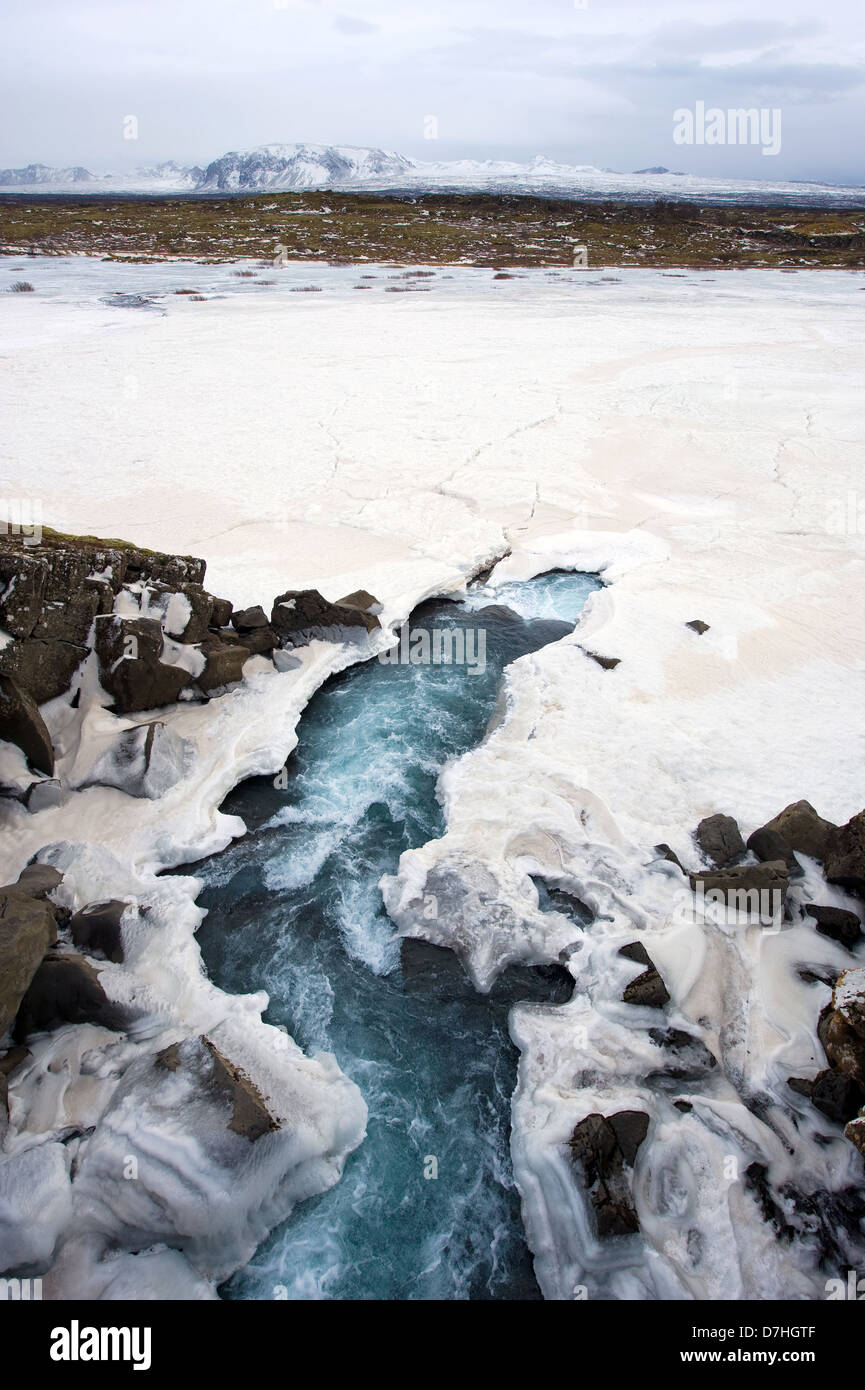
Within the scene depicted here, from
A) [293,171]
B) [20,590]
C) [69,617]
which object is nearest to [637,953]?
[69,617]

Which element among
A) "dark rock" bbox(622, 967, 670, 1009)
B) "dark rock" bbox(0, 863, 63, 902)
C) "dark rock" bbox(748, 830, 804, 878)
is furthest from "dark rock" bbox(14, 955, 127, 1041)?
"dark rock" bbox(748, 830, 804, 878)

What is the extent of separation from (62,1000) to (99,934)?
80cm

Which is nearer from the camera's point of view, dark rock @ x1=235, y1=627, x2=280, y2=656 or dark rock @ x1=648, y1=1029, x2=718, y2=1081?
dark rock @ x1=648, y1=1029, x2=718, y2=1081

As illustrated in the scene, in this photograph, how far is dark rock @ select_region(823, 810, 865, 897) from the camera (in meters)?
7.40

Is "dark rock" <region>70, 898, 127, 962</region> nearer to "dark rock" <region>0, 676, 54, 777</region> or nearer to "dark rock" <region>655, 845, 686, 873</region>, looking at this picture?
"dark rock" <region>0, 676, 54, 777</region>

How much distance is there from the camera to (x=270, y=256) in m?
51.4

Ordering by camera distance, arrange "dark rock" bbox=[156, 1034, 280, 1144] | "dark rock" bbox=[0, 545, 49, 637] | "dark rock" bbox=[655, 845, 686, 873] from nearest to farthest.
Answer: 1. "dark rock" bbox=[156, 1034, 280, 1144]
2. "dark rock" bbox=[655, 845, 686, 873]
3. "dark rock" bbox=[0, 545, 49, 637]

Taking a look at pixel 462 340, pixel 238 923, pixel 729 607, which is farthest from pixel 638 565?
pixel 462 340

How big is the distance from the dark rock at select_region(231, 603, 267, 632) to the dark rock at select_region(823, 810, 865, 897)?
7.66 metres

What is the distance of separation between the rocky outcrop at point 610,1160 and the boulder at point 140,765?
564cm

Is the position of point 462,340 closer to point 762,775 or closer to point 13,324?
point 13,324

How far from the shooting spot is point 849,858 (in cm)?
744

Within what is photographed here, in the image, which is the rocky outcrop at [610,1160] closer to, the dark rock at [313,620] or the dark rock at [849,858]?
the dark rock at [849,858]
